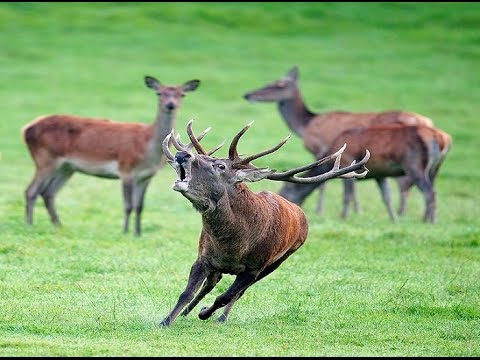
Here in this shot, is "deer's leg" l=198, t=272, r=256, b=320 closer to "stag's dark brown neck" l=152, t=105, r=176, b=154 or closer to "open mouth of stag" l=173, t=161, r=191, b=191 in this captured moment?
"open mouth of stag" l=173, t=161, r=191, b=191

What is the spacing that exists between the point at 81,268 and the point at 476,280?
3569mm

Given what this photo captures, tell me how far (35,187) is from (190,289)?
6317 mm

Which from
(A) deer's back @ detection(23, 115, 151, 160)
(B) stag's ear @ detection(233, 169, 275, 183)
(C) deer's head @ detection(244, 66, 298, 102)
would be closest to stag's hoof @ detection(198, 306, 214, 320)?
(B) stag's ear @ detection(233, 169, 275, 183)

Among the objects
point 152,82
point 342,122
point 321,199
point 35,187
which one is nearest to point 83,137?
point 35,187

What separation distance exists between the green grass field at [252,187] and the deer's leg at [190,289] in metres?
0.13

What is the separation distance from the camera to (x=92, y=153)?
14.0 metres

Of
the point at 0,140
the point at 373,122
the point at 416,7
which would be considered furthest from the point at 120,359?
the point at 416,7

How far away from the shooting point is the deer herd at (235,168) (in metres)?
7.90

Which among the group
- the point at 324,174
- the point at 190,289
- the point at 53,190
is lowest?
the point at 53,190

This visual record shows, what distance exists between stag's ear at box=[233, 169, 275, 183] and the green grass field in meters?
1.04

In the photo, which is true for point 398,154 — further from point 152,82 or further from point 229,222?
point 229,222

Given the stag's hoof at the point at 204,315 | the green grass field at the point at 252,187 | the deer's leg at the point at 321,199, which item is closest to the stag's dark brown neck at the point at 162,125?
the green grass field at the point at 252,187

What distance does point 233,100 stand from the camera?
87.1 ft

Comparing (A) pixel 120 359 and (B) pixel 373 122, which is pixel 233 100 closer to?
(B) pixel 373 122
